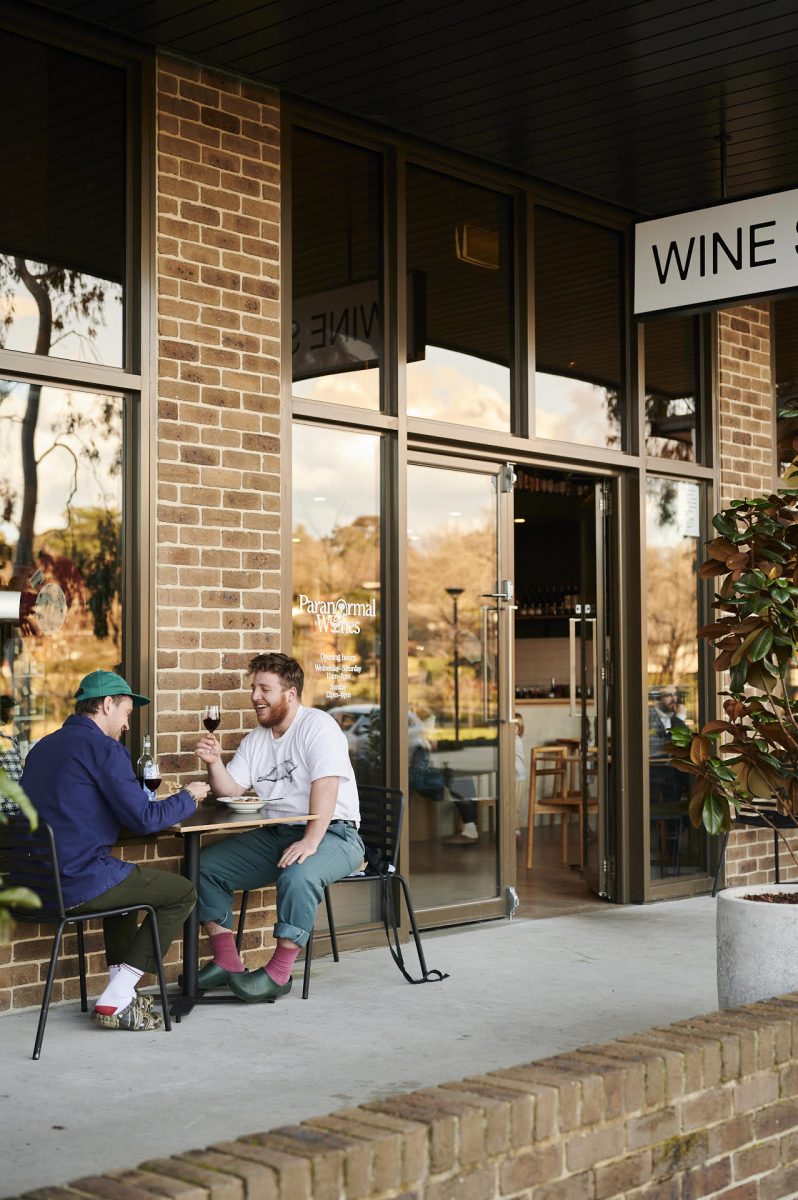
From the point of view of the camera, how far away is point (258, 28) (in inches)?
214

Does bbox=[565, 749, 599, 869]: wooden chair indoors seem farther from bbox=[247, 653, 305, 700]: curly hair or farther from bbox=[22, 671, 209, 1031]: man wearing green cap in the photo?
bbox=[22, 671, 209, 1031]: man wearing green cap

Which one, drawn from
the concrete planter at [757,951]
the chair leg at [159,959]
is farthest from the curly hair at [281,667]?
the concrete planter at [757,951]

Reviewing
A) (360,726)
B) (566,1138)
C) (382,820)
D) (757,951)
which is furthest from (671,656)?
(566,1138)

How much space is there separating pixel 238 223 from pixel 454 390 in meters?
1.48

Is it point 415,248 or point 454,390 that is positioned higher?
point 415,248

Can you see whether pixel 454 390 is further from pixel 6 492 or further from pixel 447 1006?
pixel 447 1006

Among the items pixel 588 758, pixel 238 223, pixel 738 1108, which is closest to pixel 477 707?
pixel 588 758

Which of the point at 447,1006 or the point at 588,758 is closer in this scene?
the point at 447,1006

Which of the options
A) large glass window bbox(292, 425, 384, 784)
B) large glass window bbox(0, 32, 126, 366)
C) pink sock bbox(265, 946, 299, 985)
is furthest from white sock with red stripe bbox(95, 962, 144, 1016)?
large glass window bbox(0, 32, 126, 366)

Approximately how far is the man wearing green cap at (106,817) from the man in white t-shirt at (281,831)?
0.45 m

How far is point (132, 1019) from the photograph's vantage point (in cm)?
484

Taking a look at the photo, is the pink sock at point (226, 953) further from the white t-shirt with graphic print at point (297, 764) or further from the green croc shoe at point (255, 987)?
the white t-shirt with graphic print at point (297, 764)

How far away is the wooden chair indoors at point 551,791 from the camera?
956 cm

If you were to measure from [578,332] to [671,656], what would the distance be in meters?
1.93
